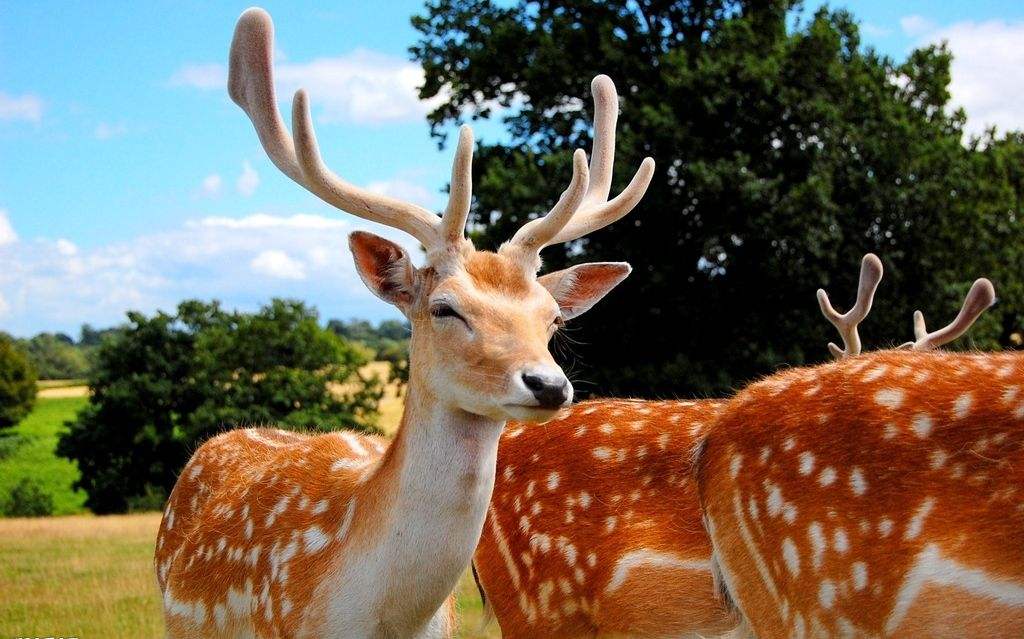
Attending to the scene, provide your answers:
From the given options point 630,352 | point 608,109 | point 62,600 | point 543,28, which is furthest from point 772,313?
point 608,109

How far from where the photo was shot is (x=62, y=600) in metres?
9.77

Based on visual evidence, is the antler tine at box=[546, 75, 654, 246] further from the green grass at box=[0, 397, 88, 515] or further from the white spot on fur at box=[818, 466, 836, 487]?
the green grass at box=[0, 397, 88, 515]

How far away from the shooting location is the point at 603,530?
13.5ft

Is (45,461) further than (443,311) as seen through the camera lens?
Yes

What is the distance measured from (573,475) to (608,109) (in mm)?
1467

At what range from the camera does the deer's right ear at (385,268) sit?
3.62m

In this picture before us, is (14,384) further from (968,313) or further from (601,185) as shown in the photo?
(601,185)

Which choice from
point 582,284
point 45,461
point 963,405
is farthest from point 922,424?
point 45,461

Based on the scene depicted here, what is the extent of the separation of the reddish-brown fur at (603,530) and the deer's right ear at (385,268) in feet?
3.60

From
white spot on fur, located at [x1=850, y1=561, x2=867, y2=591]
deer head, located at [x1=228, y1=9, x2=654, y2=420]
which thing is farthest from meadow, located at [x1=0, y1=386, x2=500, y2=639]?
white spot on fur, located at [x1=850, y1=561, x2=867, y2=591]

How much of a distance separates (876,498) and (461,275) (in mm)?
1418

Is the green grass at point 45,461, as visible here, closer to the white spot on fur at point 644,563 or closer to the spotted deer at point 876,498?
the white spot on fur at point 644,563

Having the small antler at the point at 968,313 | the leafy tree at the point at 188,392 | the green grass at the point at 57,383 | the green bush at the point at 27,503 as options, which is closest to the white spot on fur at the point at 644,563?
the small antler at the point at 968,313

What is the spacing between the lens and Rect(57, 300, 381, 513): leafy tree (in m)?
33.8
